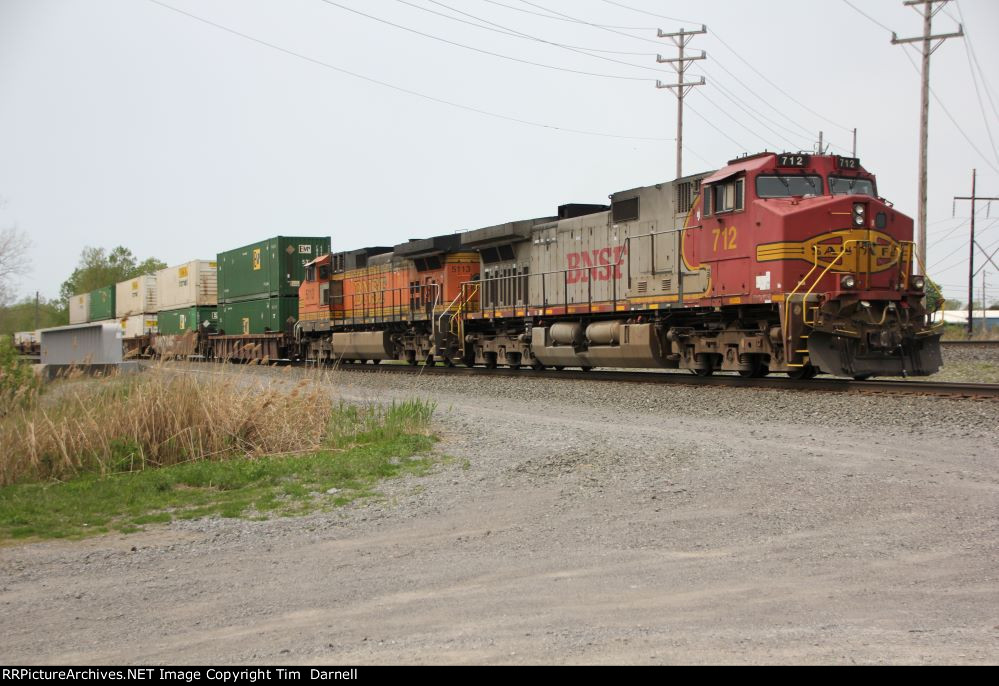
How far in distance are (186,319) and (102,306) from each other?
40.8 feet

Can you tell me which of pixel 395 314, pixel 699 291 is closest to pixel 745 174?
pixel 699 291

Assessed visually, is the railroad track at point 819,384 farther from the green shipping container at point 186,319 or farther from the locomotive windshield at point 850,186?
the green shipping container at point 186,319

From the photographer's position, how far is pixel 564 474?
745 centimetres

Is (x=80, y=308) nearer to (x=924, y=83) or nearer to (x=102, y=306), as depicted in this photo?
(x=102, y=306)

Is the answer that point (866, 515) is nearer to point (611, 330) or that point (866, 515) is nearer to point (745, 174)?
point (745, 174)

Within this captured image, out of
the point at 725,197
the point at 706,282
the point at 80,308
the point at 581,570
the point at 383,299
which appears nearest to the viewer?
the point at 581,570

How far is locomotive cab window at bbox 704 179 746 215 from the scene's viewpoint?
1394 cm

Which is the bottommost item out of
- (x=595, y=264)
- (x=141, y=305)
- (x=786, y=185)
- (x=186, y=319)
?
(x=186, y=319)

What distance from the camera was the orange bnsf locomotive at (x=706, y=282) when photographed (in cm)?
1283

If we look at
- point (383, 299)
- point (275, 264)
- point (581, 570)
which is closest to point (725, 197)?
point (581, 570)

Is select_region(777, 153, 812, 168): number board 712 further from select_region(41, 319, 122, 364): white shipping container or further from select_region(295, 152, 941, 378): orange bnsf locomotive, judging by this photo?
select_region(41, 319, 122, 364): white shipping container

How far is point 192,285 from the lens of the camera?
119 ft

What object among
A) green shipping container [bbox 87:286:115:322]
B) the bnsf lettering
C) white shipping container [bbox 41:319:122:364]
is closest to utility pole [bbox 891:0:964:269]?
the bnsf lettering

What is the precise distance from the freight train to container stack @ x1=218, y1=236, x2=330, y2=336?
6.14 meters
